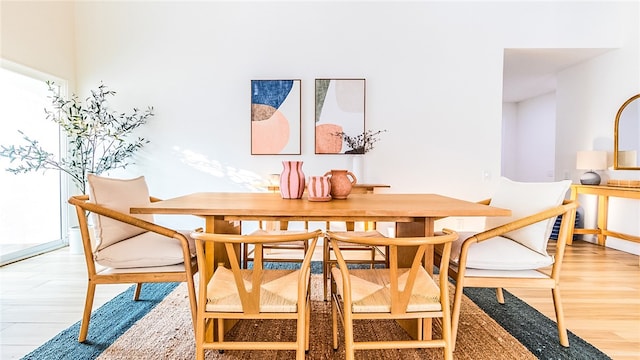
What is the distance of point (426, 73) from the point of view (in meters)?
3.89

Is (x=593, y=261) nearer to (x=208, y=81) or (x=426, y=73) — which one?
(x=426, y=73)

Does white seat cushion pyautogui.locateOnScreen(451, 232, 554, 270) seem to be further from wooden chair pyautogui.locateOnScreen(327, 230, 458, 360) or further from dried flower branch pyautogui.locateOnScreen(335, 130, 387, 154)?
dried flower branch pyautogui.locateOnScreen(335, 130, 387, 154)

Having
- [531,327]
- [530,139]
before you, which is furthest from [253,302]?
[530,139]

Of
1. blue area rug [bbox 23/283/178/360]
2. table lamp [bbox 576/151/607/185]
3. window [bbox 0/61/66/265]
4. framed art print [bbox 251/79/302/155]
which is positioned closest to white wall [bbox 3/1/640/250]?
framed art print [bbox 251/79/302/155]

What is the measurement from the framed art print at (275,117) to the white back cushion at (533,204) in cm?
233

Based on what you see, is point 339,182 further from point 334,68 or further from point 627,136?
point 627,136

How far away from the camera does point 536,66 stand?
4609mm

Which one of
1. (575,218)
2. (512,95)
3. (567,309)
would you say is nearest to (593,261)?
(575,218)

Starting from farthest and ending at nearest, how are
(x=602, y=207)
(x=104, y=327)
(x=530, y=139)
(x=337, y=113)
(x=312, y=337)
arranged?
(x=530, y=139) → (x=602, y=207) → (x=337, y=113) → (x=104, y=327) → (x=312, y=337)

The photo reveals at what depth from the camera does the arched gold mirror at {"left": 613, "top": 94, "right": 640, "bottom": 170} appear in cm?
377

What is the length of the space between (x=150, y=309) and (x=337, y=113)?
8.54 feet

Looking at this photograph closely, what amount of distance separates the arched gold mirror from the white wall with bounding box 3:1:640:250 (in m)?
0.19

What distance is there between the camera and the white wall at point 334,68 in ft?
12.7

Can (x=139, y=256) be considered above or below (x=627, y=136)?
below
